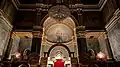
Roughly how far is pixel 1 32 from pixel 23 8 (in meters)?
4.60

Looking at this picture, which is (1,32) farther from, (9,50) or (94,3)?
(94,3)

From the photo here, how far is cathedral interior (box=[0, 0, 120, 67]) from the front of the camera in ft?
33.8

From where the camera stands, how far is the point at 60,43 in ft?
37.6

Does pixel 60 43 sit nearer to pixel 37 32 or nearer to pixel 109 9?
pixel 37 32

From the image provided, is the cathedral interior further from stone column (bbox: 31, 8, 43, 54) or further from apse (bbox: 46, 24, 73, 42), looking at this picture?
apse (bbox: 46, 24, 73, 42)

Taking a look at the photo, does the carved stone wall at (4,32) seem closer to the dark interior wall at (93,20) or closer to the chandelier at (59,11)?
the chandelier at (59,11)

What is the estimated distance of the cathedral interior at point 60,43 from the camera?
1029 cm

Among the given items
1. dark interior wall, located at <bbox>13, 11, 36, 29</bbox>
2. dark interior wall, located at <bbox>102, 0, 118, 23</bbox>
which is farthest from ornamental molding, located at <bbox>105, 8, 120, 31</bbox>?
dark interior wall, located at <bbox>13, 11, 36, 29</bbox>

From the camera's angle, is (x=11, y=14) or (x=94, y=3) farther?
(x=94, y=3)

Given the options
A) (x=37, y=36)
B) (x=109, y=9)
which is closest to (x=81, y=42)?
(x=109, y=9)

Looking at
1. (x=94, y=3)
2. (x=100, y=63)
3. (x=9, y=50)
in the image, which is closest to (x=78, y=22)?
(x=94, y=3)

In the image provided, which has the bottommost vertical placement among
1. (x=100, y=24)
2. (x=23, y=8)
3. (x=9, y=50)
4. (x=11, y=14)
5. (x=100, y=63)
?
(x=100, y=63)

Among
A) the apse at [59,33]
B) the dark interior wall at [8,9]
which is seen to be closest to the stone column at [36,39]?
the dark interior wall at [8,9]

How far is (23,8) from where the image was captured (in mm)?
13891
